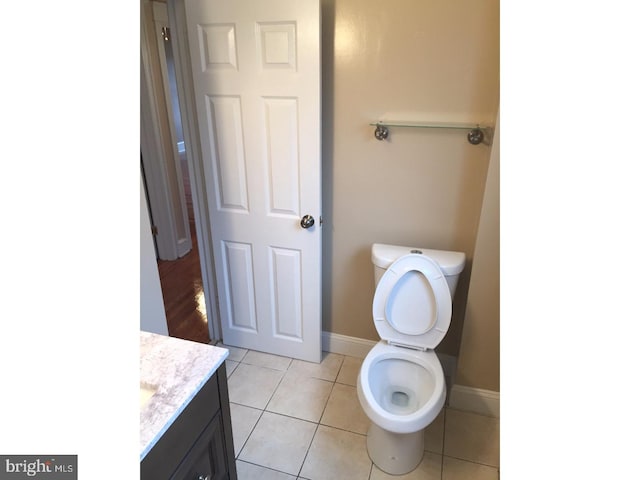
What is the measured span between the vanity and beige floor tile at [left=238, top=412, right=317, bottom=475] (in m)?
0.61

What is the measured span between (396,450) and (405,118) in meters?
1.37

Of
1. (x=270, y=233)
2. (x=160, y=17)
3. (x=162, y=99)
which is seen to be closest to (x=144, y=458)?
(x=270, y=233)

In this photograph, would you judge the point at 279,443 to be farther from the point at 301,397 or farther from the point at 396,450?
the point at 396,450

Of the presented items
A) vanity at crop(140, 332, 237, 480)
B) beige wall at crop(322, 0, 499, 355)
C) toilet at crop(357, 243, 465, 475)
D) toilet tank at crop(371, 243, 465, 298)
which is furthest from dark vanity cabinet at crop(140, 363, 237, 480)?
beige wall at crop(322, 0, 499, 355)

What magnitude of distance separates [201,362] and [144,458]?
0.83ft

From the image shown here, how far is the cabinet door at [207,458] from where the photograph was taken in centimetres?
100

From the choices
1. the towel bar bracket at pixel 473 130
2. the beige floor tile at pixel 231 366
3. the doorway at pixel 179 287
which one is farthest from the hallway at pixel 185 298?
the towel bar bracket at pixel 473 130

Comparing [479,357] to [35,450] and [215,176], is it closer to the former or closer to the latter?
[215,176]

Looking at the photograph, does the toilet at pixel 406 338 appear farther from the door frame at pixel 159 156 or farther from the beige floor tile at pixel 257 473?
the door frame at pixel 159 156

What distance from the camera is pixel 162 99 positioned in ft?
10.1

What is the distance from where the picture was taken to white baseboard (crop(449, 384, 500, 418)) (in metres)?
1.97

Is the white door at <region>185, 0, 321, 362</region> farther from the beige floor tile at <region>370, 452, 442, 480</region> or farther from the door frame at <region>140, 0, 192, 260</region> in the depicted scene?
the door frame at <region>140, 0, 192, 260</region>

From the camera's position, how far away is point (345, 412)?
6.54ft

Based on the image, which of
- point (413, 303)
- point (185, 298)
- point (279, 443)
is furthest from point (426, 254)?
point (185, 298)
